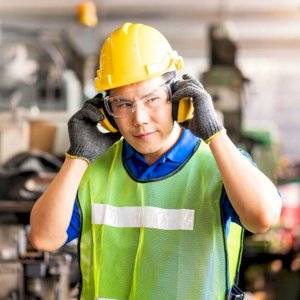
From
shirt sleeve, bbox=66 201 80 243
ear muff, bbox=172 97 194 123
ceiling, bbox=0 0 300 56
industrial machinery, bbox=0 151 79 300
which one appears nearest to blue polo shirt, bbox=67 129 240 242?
shirt sleeve, bbox=66 201 80 243

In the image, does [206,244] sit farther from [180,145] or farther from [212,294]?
[180,145]

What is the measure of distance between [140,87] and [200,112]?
0.56 feet

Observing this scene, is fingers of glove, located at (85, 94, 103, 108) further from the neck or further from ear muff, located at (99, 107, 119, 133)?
the neck

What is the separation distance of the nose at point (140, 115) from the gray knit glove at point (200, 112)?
0.08 metres

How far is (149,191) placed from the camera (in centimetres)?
207

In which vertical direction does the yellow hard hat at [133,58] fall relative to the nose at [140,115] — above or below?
above

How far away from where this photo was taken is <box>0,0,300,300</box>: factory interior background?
3.59 metres

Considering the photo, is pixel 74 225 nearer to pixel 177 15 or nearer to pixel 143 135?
pixel 143 135

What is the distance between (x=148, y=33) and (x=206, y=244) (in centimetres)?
58

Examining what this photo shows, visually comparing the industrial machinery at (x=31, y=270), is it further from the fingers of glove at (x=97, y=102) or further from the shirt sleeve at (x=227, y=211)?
the shirt sleeve at (x=227, y=211)

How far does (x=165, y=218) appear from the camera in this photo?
2039 mm

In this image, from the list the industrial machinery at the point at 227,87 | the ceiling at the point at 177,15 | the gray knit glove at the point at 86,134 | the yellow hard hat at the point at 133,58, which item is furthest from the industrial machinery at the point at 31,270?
the ceiling at the point at 177,15

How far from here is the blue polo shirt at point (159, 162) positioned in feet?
6.80

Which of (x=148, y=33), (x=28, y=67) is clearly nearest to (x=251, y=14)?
(x=28, y=67)
